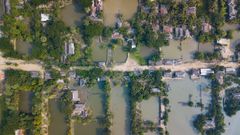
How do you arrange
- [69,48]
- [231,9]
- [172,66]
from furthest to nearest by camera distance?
[172,66] → [231,9] → [69,48]

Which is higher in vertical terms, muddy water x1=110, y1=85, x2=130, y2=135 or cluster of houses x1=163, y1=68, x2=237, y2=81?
cluster of houses x1=163, y1=68, x2=237, y2=81

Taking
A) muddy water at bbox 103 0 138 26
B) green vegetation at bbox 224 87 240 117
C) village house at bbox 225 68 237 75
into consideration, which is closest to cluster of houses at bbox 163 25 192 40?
muddy water at bbox 103 0 138 26

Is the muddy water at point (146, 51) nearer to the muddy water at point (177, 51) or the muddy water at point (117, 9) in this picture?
the muddy water at point (177, 51)

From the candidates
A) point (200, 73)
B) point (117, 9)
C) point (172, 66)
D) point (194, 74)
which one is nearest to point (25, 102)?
point (117, 9)

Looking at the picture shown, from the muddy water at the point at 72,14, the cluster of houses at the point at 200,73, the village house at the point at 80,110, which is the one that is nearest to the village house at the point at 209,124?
the cluster of houses at the point at 200,73

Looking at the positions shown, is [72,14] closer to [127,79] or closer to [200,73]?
[127,79]

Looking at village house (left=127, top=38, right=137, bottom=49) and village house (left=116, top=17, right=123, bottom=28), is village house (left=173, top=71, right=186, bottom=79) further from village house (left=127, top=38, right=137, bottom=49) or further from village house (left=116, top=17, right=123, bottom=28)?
village house (left=116, top=17, right=123, bottom=28)
